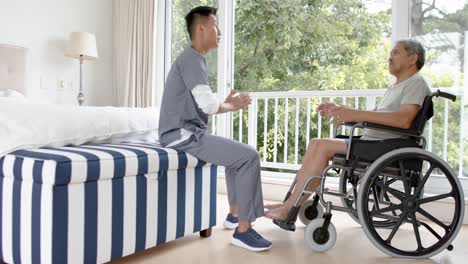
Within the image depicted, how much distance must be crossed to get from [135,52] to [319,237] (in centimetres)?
288

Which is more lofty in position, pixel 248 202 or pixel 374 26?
pixel 374 26

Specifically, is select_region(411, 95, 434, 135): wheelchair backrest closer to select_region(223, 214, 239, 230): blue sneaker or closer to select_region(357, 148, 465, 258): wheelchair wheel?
select_region(357, 148, 465, 258): wheelchair wheel

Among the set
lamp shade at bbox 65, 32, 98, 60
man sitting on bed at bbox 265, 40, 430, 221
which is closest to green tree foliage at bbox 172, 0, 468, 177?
lamp shade at bbox 65, 32, 98, 60

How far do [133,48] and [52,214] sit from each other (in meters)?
2.94

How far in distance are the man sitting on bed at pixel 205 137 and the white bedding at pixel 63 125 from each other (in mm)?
222

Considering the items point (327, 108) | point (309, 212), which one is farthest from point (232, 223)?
point (327, 108)

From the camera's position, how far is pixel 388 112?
6.32 feet

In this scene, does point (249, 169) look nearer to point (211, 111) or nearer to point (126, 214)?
point (211, 111)

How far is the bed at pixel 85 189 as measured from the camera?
1.43 metres

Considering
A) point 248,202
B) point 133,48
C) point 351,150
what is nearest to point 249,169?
point 248,202

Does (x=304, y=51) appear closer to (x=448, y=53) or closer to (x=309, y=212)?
(x=448, y=53)

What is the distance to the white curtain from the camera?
4.04 metres

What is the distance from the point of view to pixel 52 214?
1400mm

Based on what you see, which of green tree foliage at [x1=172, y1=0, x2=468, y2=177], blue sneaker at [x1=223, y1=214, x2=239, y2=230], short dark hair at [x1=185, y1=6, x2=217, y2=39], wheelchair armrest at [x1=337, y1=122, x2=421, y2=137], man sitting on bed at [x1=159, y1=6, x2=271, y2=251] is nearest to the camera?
wheelchair armrest at [x1=337, y1=122, x2=421, y2=137]
